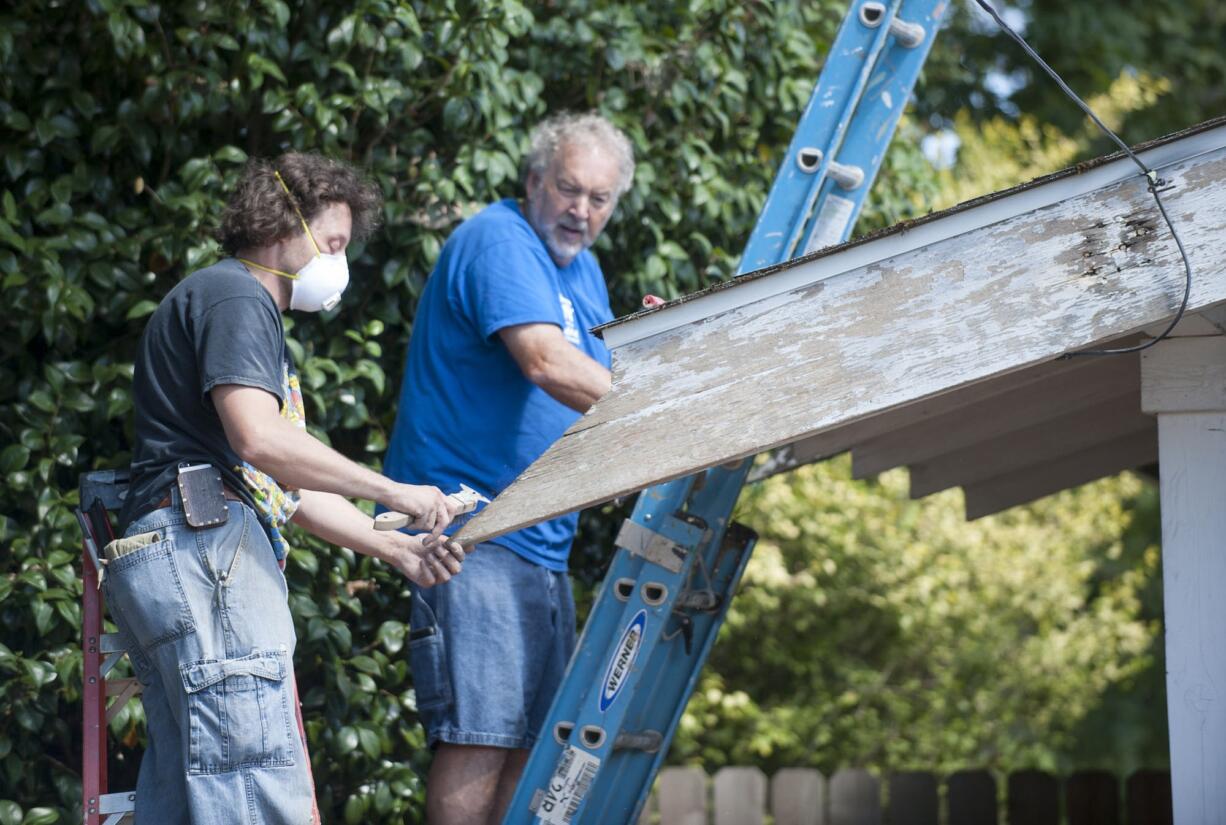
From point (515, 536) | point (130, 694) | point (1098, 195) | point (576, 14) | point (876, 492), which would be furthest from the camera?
point (876, 492)

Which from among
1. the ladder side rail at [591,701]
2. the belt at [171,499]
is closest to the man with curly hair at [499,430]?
the ladder side rail at [591,701]

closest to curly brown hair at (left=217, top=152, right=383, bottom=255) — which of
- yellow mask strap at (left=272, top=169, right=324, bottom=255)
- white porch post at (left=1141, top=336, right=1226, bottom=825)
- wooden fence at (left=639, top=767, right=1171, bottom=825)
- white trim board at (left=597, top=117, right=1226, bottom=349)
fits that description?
yellow mask strap at (left=272, top=169, right=324, bottom=255)

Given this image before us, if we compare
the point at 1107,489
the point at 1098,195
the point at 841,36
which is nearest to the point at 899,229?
the point at 1098,195

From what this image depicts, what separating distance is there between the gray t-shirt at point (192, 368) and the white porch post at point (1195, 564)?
1.67 meters

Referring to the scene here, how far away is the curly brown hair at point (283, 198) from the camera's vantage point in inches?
112

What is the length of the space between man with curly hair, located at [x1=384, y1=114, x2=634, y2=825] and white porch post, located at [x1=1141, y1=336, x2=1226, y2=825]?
1.23 m

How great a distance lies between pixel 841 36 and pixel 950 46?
644 centimetres

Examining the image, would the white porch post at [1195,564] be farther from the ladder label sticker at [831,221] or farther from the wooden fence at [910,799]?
the wooden fence at [910,799]

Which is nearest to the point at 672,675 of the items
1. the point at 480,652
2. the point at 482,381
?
the point at 480,652

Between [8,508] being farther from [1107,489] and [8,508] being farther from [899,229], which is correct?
[1107,489]

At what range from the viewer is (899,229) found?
2.51m

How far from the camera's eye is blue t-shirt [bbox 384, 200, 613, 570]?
343 cm

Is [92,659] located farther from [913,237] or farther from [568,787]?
[913,237]

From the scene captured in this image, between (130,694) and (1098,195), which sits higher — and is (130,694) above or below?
below
